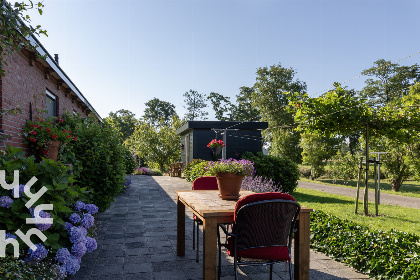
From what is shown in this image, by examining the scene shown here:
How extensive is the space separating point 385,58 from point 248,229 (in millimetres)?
32595

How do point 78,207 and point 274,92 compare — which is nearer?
point 78,207

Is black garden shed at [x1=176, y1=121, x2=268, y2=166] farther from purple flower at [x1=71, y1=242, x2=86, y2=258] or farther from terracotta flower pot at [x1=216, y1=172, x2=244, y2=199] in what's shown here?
purple flower at [x1=71, y1=242, x2=86, y2=258]

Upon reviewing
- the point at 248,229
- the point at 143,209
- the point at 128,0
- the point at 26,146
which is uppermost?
the point at 128,0

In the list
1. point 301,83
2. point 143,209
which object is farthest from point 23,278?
point 301,83

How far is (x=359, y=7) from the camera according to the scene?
746 cm

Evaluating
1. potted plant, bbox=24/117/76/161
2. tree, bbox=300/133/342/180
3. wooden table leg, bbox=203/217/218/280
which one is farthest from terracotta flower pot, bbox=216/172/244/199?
tree, bbox=300/133/342/180

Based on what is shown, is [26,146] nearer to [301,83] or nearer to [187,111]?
[301,83]

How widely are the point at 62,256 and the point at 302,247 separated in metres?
2.13

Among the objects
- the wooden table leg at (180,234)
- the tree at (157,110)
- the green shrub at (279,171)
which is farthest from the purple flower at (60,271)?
the tree at (157,110)

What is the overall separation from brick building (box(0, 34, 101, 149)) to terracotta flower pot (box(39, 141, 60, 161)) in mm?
329

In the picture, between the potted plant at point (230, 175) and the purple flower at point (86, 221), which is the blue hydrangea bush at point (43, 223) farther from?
the potted plant at point (230, 175)

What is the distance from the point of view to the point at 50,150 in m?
4.35

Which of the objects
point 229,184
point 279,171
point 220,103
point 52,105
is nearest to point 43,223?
point 229,184

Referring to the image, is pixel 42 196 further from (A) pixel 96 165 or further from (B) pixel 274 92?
(B) pixel 274 92
